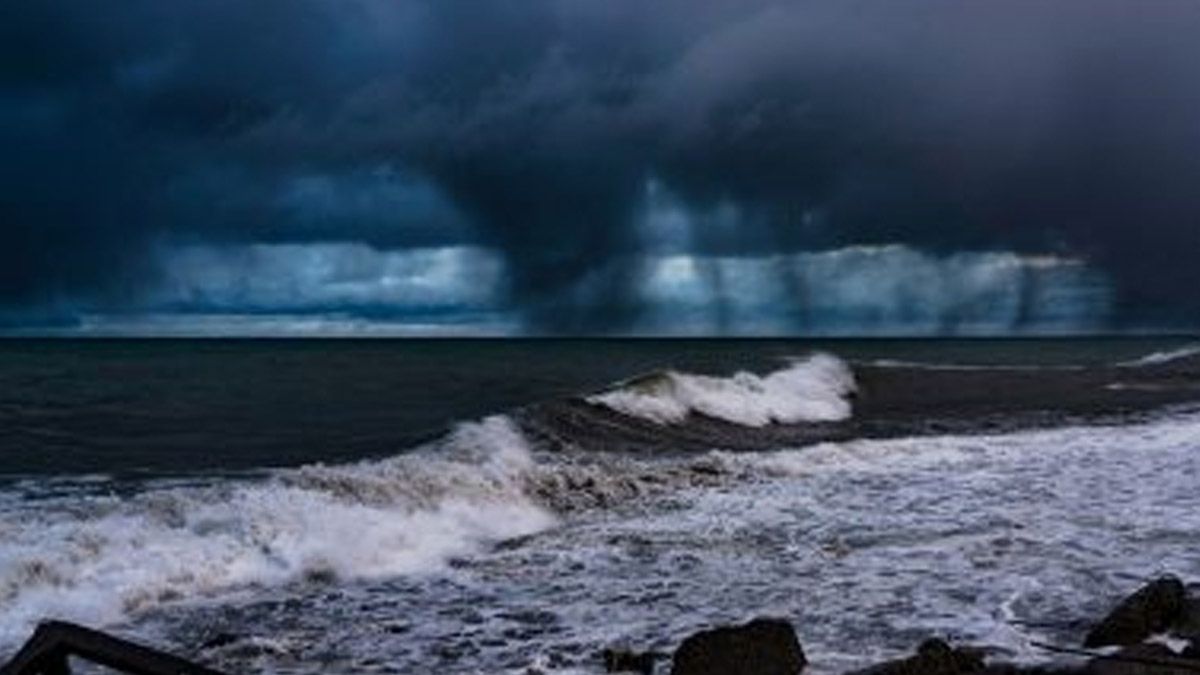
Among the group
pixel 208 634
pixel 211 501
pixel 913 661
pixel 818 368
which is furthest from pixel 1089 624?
pixel 818 368

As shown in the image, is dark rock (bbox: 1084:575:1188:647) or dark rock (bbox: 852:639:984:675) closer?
dark rock (bbox: 852:639:984:675)

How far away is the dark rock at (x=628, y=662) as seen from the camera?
9812 millimetres

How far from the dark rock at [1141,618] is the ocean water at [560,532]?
61cm

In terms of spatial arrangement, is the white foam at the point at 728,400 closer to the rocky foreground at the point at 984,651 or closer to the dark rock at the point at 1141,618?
the dark rock at the point at 1141,618

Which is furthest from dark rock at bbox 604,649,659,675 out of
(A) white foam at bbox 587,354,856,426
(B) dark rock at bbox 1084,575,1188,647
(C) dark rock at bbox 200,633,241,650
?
(A) white foam at bbox 587,354,856,426

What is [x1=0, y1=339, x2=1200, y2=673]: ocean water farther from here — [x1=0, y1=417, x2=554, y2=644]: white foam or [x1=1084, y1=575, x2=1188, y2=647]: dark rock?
[x1=1084, y1=575, x2=1188, y2=647]: dark rock

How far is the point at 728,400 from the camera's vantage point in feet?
129

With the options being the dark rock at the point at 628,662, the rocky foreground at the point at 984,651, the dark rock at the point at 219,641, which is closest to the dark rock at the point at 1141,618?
the rocky foreground at the point at 984,651

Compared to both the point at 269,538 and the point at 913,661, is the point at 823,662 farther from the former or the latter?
the point at 269,538

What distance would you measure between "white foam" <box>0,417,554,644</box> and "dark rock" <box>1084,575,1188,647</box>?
7.14 m

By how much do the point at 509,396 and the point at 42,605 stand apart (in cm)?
3233

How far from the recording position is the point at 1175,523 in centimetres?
1670

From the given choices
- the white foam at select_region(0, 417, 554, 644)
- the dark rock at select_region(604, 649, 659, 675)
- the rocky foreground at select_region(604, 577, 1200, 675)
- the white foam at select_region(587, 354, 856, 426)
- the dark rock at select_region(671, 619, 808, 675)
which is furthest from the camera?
the white foam at select_region(587, 354, 856, 426)

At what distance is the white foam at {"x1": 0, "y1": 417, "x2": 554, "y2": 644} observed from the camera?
1312 cm
